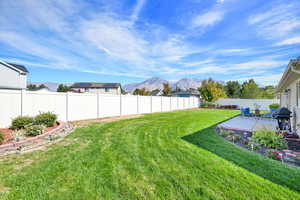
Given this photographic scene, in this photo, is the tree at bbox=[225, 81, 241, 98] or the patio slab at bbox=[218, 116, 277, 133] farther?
the tree at bbox=[225, 81, 241, 98]

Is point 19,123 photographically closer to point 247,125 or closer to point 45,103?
point 45,103

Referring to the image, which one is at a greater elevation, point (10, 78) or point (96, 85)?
point (96, 85)

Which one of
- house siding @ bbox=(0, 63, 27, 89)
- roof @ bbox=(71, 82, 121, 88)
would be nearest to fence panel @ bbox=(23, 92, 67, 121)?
house siding @ bbox=(0, 63, 27, 89)

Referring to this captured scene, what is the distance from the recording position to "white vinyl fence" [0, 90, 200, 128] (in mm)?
6555

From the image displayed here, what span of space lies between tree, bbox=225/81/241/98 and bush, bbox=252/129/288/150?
1647 inches

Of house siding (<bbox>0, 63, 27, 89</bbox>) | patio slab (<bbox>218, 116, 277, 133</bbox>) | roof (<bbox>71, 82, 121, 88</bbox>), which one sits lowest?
patio slab (<bbox>218, 116, 277, 133</bbox>)

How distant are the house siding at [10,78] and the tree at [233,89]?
150 feet

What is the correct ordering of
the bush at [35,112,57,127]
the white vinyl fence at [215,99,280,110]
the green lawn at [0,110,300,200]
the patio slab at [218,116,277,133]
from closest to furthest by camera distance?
the green lawn at [0,110,300,200] < the patio slab at [218,116,277,133] < the bush at [35,112,57,127] < the white vinyl fence at [215,99,280,110]

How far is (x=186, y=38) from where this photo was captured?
12.9 metres

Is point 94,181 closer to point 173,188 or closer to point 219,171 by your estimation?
point 173,188

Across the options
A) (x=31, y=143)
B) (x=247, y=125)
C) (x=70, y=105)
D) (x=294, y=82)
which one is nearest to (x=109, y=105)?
(x=70, y=105)

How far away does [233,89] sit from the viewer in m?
42.6

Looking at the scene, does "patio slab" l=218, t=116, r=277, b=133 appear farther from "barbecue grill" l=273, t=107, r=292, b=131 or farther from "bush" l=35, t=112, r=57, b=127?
"bush" l=35, t=112, r=57, b=127

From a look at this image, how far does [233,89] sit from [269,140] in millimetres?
43491
